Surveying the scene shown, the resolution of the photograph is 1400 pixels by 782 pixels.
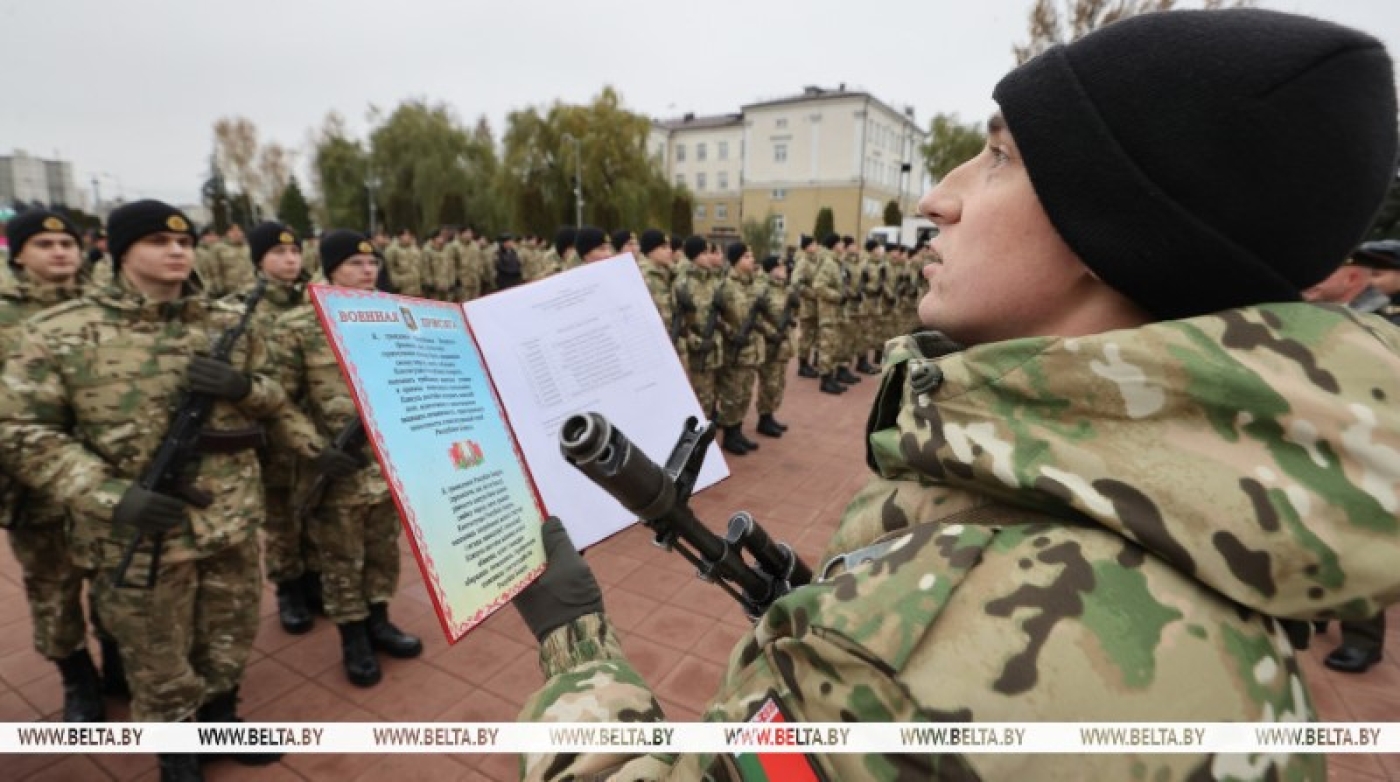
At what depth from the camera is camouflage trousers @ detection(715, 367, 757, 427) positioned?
7195 millimetres

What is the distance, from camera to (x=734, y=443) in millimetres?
6934

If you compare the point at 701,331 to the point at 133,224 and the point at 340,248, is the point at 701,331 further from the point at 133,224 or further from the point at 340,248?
the point at 133,224

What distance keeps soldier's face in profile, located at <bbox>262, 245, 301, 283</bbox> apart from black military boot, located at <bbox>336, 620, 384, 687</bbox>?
7.53ft

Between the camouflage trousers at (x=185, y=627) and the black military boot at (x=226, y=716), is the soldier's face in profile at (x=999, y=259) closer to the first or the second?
the camouflage trousers at (x=185, y=627)

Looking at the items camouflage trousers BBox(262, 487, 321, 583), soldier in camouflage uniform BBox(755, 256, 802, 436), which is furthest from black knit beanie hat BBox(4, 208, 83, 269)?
soldier in camouflage uniform BBox(755, 256, 802, 436)

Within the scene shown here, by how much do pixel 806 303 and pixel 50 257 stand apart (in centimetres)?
821

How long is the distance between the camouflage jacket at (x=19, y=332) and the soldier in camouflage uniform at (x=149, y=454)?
0.88 ft

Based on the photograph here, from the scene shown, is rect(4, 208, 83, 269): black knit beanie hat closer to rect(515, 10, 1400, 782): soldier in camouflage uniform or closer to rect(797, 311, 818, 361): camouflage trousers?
rect(515, 10, 1400, 782): soldier in camouflage uniform

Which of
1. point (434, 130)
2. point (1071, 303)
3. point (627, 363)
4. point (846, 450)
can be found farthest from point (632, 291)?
point (434, 130)

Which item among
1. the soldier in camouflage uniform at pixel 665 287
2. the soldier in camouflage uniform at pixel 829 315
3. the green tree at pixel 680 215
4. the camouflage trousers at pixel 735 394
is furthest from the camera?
the green tree at pixel 680 215

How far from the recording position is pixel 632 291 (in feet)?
5.92

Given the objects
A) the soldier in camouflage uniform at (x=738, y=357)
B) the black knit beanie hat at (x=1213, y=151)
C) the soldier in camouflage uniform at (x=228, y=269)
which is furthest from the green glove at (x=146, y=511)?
the soldier in camouflage uniform at (x=228, y=269)

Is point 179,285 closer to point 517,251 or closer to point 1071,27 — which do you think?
point 517,251

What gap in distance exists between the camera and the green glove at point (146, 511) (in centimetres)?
230
